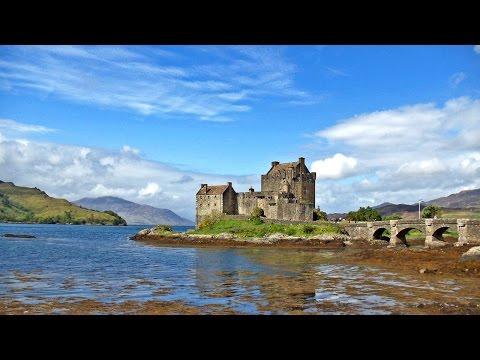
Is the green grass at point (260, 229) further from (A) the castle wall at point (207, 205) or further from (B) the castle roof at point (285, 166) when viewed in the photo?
(B) the castle roof at point (285, 166)

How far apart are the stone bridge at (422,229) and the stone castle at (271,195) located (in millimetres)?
14443

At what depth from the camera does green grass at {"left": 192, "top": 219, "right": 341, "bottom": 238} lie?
230 ft

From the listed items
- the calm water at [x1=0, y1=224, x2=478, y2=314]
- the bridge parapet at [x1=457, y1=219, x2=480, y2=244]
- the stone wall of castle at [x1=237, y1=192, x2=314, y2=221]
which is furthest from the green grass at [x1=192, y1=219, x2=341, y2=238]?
the calm water at [x1=0, y1=224, x2=478, y2=314]

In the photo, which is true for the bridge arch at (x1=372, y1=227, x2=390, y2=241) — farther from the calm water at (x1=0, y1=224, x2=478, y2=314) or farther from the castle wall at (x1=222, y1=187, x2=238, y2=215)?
the calm water at (x1=0, y1=224, x2=478, y2=314)

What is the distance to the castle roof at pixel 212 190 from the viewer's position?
89.4m

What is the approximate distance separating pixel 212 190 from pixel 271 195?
12208mm

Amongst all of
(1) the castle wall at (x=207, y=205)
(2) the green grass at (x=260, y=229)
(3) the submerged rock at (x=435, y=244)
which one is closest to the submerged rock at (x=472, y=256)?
(3) the submerged rock at (x=435, y=244)

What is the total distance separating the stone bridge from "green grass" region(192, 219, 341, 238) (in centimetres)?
346

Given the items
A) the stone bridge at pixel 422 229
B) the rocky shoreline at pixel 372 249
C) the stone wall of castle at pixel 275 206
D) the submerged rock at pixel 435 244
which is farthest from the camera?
the stone wall of castle at pixel 275 206

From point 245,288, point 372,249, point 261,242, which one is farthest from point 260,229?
point 245,288
